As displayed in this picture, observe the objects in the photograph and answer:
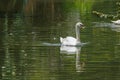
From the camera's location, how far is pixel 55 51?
22516 millimetres

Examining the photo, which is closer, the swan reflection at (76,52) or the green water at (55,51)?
the green water at (55,51)

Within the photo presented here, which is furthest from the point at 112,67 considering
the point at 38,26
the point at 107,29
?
the point at 38,26

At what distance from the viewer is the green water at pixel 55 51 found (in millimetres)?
17984

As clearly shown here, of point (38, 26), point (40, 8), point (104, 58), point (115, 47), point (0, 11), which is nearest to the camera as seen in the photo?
point (104, 58)

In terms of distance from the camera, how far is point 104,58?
68.2ft

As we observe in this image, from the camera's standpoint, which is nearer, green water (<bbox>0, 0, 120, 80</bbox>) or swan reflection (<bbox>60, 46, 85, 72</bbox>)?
green water (<bbox>0, 0, 120, 80</bbox>)

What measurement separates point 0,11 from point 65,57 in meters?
21.1

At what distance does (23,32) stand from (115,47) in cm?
631

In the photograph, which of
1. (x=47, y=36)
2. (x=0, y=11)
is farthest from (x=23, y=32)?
(x=0, y=11)

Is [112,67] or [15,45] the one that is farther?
[15,45]

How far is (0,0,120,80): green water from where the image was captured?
17984mm

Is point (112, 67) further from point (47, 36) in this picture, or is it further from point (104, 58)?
point (47, 36)

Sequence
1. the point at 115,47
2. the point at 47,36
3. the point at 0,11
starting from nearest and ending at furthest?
the point at 115,47
the point at 47,36
the point at 0,11

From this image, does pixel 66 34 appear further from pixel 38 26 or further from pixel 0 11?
pixel 0 11
